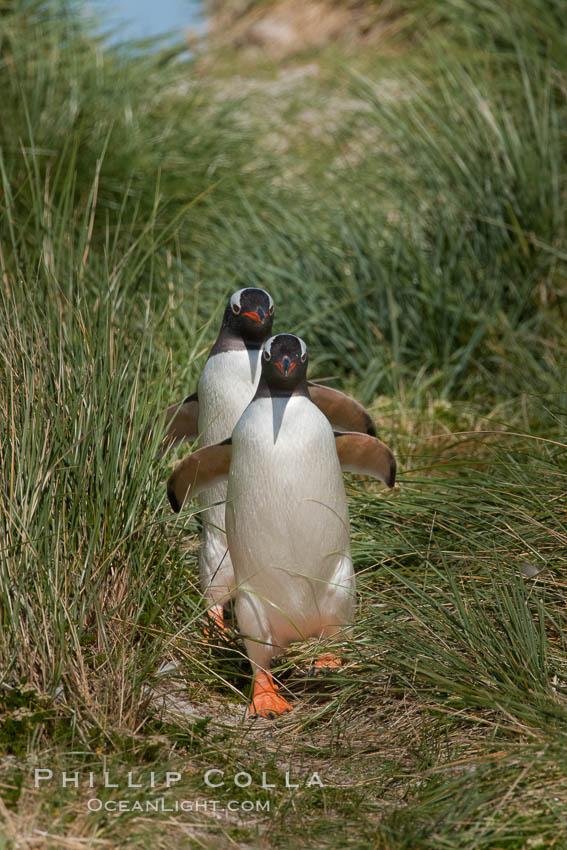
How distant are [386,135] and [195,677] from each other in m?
4.97

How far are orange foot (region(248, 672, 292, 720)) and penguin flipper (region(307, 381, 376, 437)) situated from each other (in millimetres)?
933

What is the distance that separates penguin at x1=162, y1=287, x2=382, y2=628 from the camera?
346 cm

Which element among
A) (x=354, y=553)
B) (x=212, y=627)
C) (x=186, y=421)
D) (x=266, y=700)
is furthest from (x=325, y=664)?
(x=186, y=421)

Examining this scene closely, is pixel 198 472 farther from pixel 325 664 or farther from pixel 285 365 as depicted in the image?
pixel 325 664

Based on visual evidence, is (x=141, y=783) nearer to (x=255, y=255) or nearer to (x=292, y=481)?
(x=292, y=481)

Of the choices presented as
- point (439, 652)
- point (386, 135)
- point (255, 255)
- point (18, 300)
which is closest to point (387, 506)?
point (439, 652)

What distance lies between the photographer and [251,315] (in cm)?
346

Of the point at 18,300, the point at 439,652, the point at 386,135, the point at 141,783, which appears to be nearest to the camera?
the point at 141,783

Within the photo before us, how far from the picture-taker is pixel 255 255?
612cm

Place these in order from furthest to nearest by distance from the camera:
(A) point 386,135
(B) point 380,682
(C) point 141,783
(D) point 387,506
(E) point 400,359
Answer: (A) point 386,135
(E) point 400,359
(D) point 387,506
(B) point 380,682
(C) point 141,783

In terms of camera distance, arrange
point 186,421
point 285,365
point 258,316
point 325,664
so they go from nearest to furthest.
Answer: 1. point 285,365
2. point 325,664
3. point 258,316
4. point 186,421

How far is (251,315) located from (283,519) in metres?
0.83

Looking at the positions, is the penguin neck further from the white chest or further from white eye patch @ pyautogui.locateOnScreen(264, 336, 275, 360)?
the white chest

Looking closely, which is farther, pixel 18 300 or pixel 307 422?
pixel 18 300
